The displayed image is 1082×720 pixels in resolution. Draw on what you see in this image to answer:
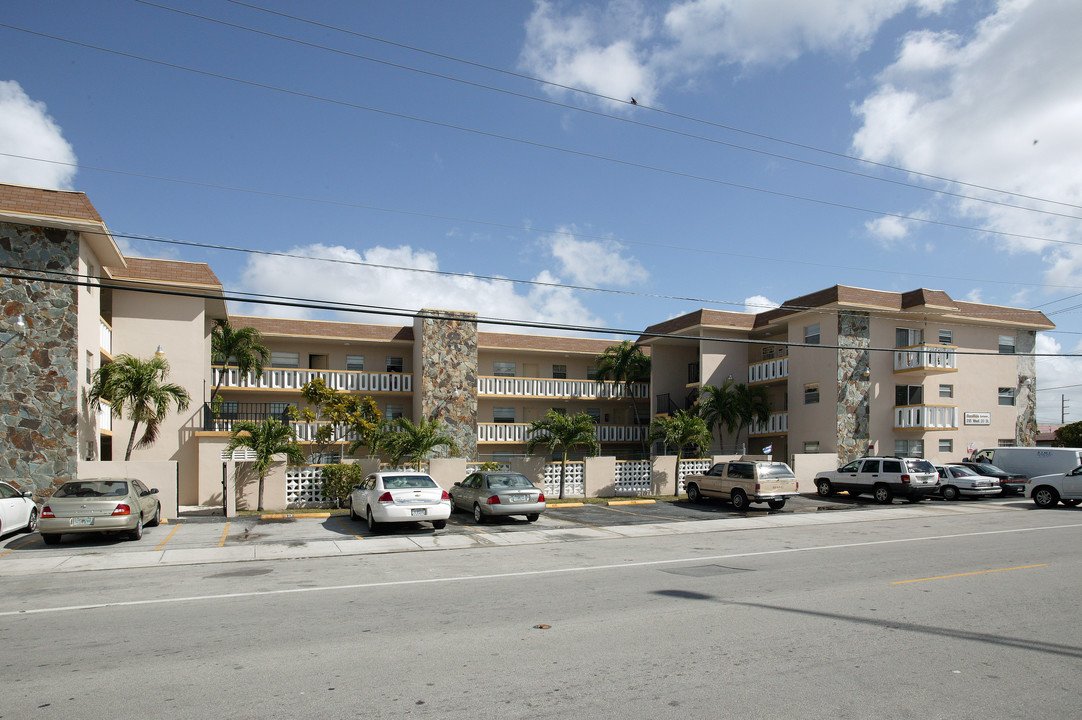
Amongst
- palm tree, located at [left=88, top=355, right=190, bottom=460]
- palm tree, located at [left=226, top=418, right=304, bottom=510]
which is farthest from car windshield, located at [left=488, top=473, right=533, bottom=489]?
palm tree, located at [left=88, top=355, right=190, bottom=460]

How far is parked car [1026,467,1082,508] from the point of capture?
24.7m

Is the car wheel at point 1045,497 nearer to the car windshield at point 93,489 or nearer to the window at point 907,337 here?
the window at point 907,337

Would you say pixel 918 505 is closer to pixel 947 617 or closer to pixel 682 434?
pixel 682 434

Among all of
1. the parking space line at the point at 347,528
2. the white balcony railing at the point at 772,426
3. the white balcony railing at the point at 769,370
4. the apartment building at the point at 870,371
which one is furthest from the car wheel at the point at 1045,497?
the parking space line at the point at 347,528

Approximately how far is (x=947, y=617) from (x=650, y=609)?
340cm

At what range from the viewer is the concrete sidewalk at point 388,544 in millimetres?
13523

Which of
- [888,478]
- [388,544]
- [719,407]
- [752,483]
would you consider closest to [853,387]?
[719,407]

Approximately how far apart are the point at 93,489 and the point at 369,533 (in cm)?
609

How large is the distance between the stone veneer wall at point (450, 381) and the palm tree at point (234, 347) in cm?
709

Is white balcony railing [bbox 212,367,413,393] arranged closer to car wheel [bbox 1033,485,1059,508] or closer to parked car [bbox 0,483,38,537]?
parked car [bbox 0,483,38,537]

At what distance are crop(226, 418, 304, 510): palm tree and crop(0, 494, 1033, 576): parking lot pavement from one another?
70.2 inches

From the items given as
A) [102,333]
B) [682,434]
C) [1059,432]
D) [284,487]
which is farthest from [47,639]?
[1059,432]

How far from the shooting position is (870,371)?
34.4 meters

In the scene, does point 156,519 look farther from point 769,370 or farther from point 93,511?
point 769,370
